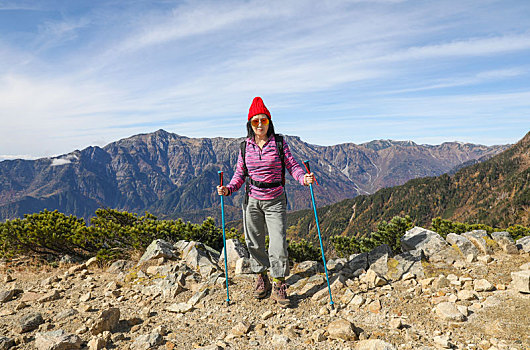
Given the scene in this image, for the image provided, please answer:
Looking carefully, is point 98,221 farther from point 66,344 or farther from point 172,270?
point 66,344

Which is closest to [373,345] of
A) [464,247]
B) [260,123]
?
[260,123]

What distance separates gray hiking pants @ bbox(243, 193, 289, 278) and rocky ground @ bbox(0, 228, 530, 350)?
0.71 m

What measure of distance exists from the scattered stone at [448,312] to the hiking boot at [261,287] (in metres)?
3.07

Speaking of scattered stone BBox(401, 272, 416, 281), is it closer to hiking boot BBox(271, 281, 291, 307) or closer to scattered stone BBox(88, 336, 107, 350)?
hiking boot BBox(271, 281, 291, 307)

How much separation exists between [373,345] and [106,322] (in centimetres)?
423

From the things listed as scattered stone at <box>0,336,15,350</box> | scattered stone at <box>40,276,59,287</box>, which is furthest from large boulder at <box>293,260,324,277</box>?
scattered stone at <box>40,276,59,287</box>

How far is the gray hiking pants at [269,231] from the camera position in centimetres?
589

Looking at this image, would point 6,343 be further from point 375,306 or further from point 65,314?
point 375,306

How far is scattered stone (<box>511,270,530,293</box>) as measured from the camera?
4.65 meters

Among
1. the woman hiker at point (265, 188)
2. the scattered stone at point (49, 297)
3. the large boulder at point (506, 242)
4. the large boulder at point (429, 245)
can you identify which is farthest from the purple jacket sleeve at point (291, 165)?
the scattered stone at point (49, 297)

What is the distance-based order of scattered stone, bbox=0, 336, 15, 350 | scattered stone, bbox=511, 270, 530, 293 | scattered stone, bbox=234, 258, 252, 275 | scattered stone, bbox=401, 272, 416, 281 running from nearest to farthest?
scattered stone, bbox=0, 336, 15, 350
scattered stone, bbox=511, 270, 530, 293
scattered stone, bbox=401, 272, 416, 281
scattered stone, bbox=234, 258, 252, 275

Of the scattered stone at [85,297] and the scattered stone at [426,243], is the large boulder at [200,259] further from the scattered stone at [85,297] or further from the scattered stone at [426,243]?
the scattered stone at [426,243]

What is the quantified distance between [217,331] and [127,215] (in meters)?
9.37

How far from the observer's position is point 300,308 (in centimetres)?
552
